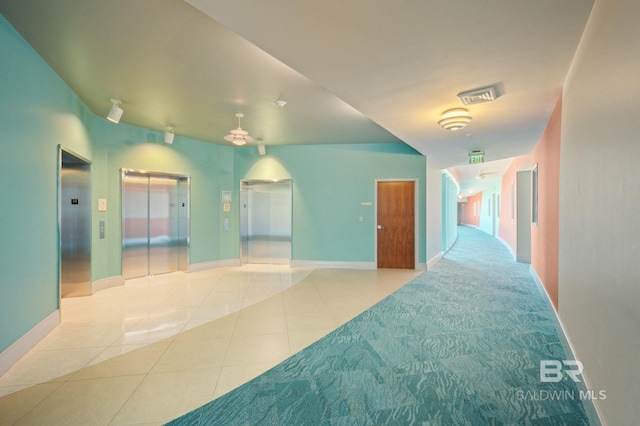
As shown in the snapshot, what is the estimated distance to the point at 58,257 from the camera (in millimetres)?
4371

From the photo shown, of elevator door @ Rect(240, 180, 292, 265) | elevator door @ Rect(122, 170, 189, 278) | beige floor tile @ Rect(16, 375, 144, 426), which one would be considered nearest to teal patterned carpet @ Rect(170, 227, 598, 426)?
beige floor tile @ Rect(16, 375, 144, 426)

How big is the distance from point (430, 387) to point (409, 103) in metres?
3.19

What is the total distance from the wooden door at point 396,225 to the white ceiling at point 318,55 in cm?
267

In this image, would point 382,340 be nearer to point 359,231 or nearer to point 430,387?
point 430,387

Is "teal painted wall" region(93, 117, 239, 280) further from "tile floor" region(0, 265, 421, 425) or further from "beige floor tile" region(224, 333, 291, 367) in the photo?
"beige floor tile" region(224, 333, 291, 367)

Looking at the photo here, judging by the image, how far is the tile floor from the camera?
257 cm

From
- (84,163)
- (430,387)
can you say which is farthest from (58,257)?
(430,387)

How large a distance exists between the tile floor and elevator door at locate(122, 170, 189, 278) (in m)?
0.70

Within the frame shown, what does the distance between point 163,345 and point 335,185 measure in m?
5.84

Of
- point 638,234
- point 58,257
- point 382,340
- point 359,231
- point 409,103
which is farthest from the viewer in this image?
point 359,231

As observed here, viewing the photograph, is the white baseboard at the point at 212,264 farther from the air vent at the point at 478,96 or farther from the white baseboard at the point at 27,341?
the air vent at the point at 478,96

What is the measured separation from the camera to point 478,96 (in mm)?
3711

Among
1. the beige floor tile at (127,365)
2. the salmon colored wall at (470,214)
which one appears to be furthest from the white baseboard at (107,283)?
the salmon colored wall at (470,214)

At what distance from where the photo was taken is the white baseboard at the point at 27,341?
310 centimetres
